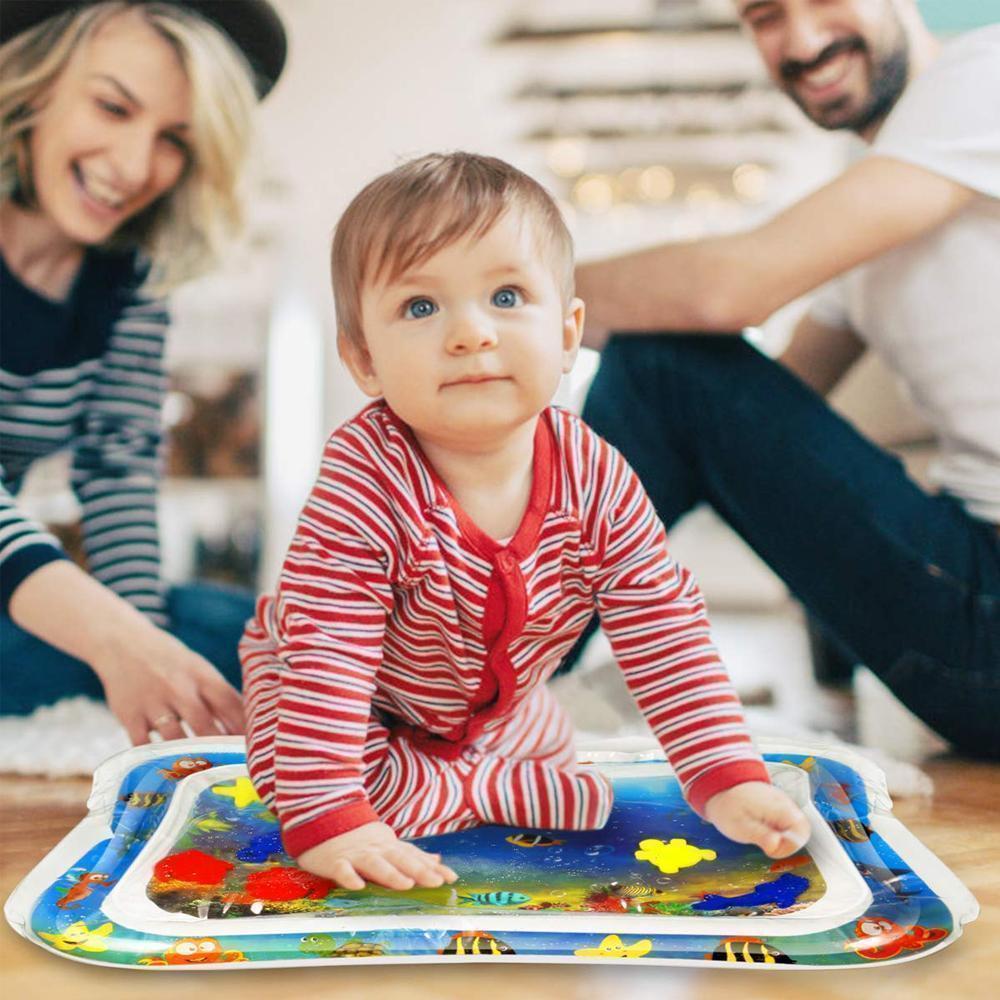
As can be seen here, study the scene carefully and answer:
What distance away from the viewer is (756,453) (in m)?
0.87

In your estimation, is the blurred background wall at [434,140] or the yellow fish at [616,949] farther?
the blurred background wall at [434,140]

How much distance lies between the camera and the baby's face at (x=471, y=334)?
0.51 metres

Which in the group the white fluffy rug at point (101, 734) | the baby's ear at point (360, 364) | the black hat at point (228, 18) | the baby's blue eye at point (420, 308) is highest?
the black hat at point (228, 18)

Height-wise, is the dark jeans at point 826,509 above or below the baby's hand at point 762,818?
above

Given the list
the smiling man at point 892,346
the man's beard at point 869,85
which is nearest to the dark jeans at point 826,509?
the smiling man at point 892,346

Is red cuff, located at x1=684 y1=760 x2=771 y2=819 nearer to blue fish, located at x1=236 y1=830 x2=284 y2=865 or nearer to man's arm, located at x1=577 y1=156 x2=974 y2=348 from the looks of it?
blue fish, located at x1=236 y1=830 x2=284 y2=865

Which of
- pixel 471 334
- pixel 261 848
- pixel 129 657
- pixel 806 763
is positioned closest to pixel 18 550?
pixel 129 657

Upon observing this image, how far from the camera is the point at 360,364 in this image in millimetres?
560

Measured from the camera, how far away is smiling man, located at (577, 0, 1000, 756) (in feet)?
2.71

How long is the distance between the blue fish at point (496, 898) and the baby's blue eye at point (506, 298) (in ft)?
0.88

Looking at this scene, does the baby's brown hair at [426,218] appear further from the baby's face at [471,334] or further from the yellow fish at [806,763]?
the yellow fish at [806,763]

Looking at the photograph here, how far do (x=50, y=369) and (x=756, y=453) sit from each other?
0.60 metres

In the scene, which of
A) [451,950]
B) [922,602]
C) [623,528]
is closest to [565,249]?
[623,528]

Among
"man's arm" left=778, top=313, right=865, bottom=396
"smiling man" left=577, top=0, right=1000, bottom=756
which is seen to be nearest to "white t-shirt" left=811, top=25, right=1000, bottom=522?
"smiling man" left=577, top=0, right=1000, bottom=756
